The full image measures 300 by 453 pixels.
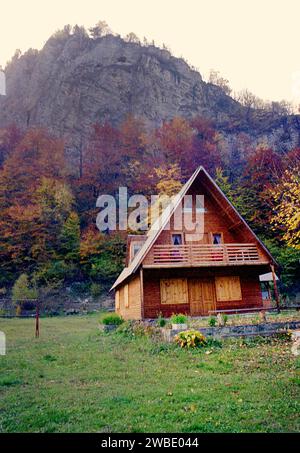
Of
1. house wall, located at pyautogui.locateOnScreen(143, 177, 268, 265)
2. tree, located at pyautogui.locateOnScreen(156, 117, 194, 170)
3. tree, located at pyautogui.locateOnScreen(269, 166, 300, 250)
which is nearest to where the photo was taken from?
tree, located at pyautogui.locateOnScreen(269, 166, 300, 250)

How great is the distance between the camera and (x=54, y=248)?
3875 cm

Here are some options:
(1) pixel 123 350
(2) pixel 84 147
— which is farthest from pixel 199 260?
(2) pixel 84 147

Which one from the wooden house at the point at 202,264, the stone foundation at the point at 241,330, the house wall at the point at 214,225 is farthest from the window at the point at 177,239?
the stone foundation at the point at 241,330

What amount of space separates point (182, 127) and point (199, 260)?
120 ft

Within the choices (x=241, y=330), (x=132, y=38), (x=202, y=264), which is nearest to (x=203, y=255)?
(x=202, y=264)

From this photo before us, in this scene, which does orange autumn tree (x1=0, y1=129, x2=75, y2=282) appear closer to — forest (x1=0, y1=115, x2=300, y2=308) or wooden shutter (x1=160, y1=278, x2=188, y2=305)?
forest (x1=0, y1=115, x2=300, y2=308)

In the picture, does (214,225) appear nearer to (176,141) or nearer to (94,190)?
(94,190)

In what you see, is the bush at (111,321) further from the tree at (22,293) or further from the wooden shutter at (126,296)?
the tree at (22,293)

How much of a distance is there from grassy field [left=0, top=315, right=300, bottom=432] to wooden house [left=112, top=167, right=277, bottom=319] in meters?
6.57

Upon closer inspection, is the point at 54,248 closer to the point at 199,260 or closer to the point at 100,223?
the point at 100,223

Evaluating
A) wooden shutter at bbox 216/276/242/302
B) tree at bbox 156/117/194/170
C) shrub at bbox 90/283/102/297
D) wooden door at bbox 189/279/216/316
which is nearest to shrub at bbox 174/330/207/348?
wooden door at bbox 189/279/216/316

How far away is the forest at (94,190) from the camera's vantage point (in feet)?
117

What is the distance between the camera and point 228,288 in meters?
19.8

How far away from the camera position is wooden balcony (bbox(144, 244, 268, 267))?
17.8 meters
